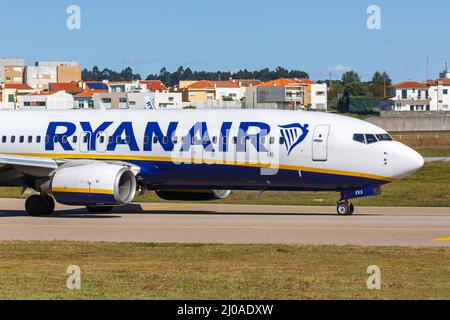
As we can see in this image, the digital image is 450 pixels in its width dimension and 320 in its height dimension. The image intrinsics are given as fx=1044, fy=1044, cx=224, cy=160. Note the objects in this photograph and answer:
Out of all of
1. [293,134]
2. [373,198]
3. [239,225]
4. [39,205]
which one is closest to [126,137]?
[39,205]

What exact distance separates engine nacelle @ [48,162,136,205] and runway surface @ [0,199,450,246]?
72 cm

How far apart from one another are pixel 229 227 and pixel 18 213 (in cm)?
1023

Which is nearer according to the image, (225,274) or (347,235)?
(225,274)

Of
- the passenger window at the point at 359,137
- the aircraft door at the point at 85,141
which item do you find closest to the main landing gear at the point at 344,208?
the passenger window at the point at 359,137

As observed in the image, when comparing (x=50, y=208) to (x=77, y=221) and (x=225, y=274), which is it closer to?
(x=77, y=221)

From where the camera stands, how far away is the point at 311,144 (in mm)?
35375

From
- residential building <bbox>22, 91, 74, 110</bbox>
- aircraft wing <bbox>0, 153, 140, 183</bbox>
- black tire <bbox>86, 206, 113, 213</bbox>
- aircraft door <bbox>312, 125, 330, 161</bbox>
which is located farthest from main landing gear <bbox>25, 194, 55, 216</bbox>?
residential building <bbox>22, 91, 74, 110</bbox>

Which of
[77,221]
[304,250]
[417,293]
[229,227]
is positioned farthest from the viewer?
[77,221]

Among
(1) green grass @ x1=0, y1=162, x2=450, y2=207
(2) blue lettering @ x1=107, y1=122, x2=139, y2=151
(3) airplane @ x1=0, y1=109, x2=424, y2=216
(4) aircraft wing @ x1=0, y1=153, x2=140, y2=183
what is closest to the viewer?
(3) airplane @ x1=0, y1=109, x2=424, y2=216

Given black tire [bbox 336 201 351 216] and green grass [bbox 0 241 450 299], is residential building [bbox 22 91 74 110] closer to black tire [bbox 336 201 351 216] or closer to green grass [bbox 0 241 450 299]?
black tire [bbox 336 201 351 216]

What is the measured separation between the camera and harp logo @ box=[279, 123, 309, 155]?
117 ft

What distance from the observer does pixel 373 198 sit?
4569cm

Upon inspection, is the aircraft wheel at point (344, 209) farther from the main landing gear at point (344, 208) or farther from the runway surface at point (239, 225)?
the runway surface at point (239, 225)
